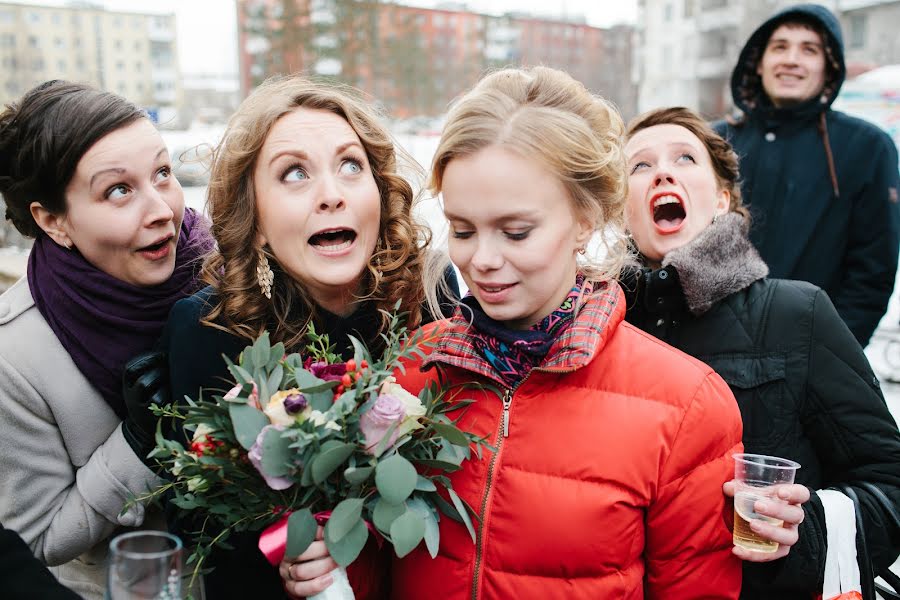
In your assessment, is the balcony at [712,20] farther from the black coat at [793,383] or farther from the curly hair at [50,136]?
the curly hair at [50,136]

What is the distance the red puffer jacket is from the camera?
5.00 ft

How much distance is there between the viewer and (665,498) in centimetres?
154

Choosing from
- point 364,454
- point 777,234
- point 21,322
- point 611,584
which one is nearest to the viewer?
point 364,454

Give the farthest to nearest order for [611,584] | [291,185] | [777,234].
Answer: [777,234] < [291,185] < [611,584]

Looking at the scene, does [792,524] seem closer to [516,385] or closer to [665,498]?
[665,498]

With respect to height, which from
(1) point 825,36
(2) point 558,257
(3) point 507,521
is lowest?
(3) point 507,521

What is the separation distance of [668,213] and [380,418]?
1146 millimetres

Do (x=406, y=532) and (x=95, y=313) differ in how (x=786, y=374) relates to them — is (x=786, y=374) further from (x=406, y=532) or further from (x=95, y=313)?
(x=95, y=313)

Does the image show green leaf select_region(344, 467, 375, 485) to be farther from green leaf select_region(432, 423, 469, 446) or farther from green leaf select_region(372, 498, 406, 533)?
green leaf select_region(432, 423, 469, 446)

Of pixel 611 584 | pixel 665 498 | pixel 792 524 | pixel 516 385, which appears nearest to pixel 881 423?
pixel 792 524

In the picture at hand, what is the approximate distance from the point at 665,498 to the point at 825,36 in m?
2.71

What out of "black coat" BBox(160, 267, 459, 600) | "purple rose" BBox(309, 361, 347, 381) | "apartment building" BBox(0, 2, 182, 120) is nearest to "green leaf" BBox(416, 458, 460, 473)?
"purple rose" BBox(309, 361, 347, 381)

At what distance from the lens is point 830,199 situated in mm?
3254

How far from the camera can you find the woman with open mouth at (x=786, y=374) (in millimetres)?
1678
